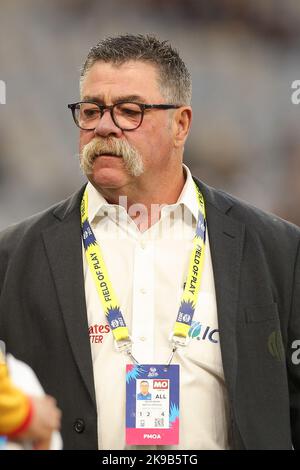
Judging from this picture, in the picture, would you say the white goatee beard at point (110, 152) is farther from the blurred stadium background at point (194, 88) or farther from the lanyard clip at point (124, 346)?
the blurred stadium background at point (194, 88)

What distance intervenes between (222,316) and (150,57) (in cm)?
82

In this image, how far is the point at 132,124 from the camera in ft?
8.64

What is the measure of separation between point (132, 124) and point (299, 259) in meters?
0.65

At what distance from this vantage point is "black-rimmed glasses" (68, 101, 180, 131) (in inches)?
102

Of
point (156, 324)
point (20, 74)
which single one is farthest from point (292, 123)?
point (156, 324)

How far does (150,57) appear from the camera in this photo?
8.90 ft

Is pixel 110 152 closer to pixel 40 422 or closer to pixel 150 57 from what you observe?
pixel 150 57

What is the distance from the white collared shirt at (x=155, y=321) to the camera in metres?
2.46

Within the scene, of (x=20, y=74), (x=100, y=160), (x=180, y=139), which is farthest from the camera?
(x=20, y=74)

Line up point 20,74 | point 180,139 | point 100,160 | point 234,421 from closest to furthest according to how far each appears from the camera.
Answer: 1. point 234,421
2. point 100,160
3. point 180,139
4. point 20,74

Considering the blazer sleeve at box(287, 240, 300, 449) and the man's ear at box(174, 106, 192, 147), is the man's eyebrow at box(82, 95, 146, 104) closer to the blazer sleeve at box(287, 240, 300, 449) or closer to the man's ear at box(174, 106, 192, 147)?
the man's ear at box(174, 106, 192, 147)

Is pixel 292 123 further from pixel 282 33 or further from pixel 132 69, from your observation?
pixel 132 69

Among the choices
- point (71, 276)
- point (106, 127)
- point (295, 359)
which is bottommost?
point (295, 359)

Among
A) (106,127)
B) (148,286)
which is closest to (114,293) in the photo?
(148,286)
